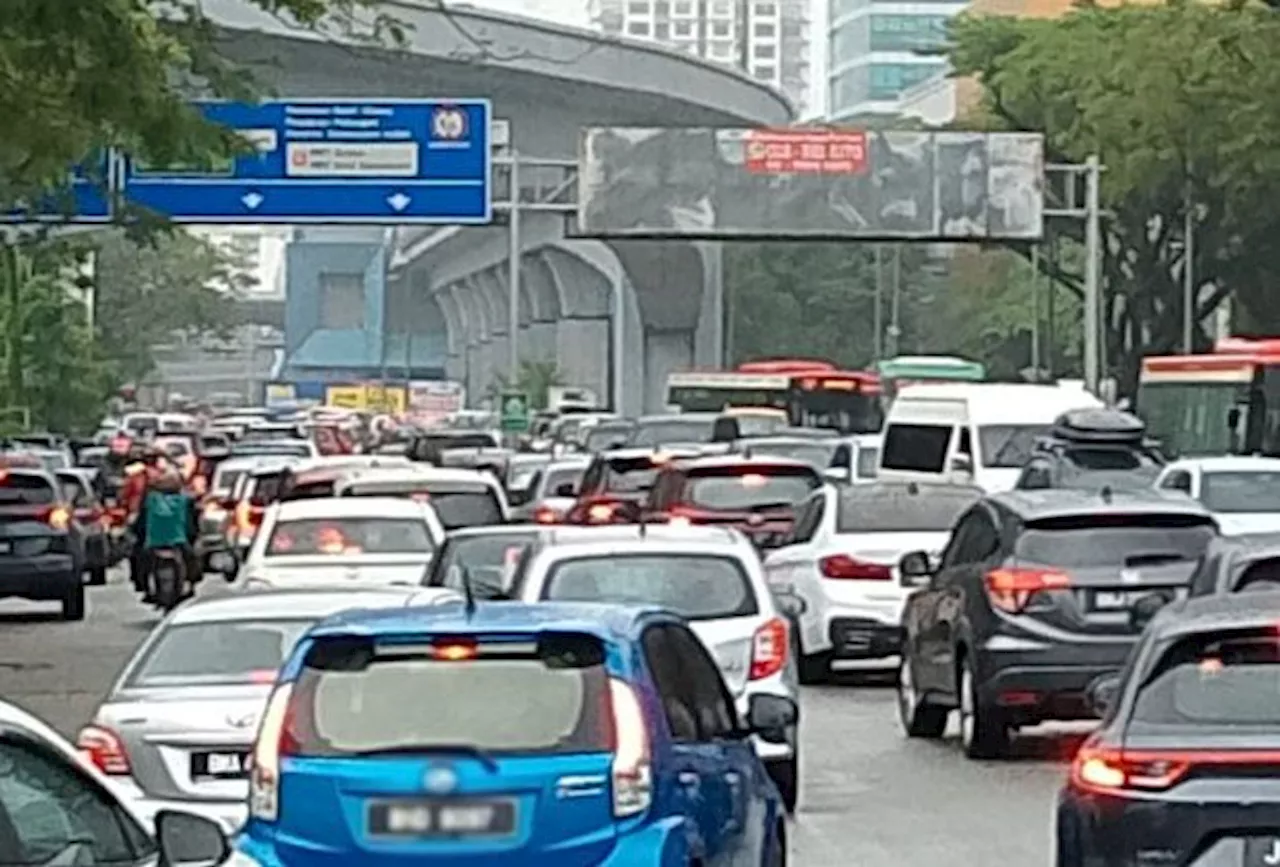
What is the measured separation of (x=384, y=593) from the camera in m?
16.1

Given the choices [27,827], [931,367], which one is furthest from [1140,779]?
[931,367]

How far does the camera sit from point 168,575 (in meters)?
33.5

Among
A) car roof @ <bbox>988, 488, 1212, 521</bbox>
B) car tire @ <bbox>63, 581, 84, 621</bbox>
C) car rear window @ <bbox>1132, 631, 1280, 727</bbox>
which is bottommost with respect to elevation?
car tire @ <bbox>63, 581, 84, 621</bbox>

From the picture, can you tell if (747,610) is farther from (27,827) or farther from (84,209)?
(84,209)

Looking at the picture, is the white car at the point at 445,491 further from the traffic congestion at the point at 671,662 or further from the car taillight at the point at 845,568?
the car taillight at the point at 845,568

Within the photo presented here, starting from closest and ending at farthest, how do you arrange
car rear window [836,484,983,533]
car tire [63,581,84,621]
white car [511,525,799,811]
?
1. white car [511,525,799,811]
2. car rear window [836,484,983,533]
3. car tire [63,581,84,621]

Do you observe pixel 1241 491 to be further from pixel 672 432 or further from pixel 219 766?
pixel 672 432

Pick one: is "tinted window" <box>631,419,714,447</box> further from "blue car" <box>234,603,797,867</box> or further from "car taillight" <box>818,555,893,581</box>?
"blue car" <box>234,603,797,867</box>

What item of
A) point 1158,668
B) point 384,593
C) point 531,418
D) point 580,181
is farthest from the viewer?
point 531,418

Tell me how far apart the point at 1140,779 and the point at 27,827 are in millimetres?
4018

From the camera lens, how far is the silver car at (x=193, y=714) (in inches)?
533

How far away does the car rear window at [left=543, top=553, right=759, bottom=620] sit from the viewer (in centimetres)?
1708

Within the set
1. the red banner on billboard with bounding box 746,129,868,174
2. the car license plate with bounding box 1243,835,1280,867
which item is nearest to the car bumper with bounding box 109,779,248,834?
the car license plate with bounding box 1243,835,1280,867

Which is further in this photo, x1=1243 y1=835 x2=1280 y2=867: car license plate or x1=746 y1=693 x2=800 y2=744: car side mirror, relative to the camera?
x1=746 y1=693 x2=800 y2=744: car side mirror
